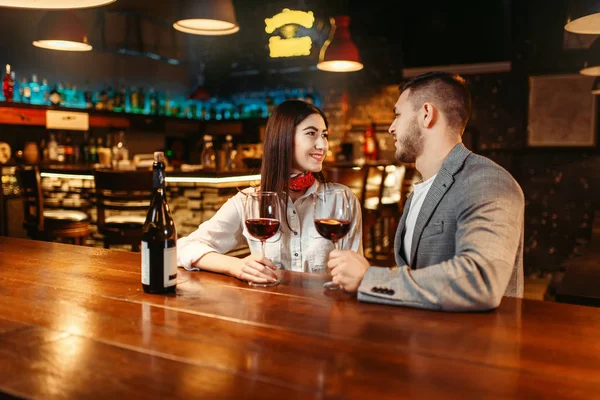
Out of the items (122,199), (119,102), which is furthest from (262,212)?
(119,102)

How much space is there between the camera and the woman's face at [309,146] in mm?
2170

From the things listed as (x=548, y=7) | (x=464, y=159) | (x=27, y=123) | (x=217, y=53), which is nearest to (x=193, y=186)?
(x=27, y=123)

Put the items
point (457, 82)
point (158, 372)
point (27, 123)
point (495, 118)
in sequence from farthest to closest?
1. point (495, 118)
2. point (27, 123)
3. point (457, 82)
4. point (158, 372)

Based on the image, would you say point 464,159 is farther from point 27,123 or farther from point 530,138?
point 27,123

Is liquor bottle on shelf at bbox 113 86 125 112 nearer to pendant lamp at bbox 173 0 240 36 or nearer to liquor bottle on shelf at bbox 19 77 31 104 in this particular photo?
liquor bottle on shelf at bbox 19 77 31 104

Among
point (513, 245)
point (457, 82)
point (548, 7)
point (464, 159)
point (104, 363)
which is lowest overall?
point (104, 363)

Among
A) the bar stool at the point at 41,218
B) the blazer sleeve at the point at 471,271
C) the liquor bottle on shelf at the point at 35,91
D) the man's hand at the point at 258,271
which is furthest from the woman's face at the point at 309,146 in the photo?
the liquor bottle on shelf at the point at 35,91

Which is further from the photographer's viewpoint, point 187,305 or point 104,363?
point 187,305

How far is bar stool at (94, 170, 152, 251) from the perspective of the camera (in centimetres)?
364

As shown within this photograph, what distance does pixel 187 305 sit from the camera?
4.14ft

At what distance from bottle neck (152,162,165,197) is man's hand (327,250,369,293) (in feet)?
1.54

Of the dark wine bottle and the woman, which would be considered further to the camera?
the woman

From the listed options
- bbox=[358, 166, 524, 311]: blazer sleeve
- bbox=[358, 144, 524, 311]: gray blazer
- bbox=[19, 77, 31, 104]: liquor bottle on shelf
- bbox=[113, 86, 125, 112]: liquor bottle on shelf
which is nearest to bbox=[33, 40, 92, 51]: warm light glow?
bbox=[19, 77, 31, 104]: liquor bottle on shelf

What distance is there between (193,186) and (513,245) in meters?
3.27
